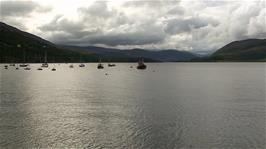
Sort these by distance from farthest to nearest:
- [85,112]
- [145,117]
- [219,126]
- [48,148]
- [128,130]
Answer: [85,112]
[145,117]
[219,126]
[128,130]
[48,148]

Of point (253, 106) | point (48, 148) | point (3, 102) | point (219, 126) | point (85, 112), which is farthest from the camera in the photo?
point (3, 102)

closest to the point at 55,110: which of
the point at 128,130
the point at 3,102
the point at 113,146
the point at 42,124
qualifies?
the point at 42,124

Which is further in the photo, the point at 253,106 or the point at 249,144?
the point at 253,106

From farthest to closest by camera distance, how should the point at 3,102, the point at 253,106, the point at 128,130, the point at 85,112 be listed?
the point at 3,102 < the point at 253,106 < the point at 85,112 < the point at 128,130

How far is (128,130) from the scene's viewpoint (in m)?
42.6

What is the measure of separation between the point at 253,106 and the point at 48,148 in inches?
1884

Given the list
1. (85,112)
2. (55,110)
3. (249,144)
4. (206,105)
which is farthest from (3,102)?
(249,144)

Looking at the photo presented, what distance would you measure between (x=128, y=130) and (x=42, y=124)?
14432mm


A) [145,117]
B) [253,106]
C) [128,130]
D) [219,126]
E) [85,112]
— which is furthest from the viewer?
[253,106]

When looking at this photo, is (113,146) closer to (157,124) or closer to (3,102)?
(157,124)

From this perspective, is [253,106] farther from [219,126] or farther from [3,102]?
[3,102]

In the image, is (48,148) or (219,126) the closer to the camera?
(48,148)

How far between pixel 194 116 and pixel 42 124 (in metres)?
26.8

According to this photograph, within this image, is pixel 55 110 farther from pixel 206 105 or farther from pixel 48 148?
pixel 206 105
